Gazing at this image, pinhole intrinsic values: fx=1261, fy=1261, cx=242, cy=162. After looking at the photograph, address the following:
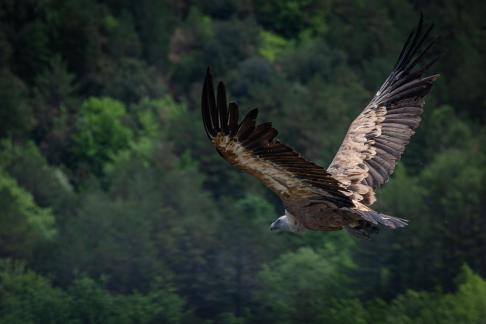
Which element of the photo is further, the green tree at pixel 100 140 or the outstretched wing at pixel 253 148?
the green tree at pixel 100 140

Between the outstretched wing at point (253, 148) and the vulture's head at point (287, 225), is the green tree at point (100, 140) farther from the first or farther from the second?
the outstretched wing at point (253, 148)

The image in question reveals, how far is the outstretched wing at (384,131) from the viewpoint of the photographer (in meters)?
14.6

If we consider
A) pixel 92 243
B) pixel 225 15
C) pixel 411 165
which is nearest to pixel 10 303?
pixel 92 243

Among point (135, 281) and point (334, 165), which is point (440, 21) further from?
point (334, 165)

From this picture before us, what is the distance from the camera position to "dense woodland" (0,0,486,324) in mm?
43219

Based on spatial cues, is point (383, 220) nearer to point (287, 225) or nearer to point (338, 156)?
point (287, 225)

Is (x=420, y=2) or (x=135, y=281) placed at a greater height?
(x=420, y=2)

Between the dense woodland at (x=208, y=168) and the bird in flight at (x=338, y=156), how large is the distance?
2335 centimetres

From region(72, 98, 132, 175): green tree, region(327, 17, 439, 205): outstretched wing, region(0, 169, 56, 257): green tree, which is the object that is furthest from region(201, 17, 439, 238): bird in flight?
region(72, 98, 132, 175): green tree

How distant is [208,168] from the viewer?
63.9m

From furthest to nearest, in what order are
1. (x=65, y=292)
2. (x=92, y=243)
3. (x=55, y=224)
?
(x=55, y=224)
(x=92, y=243)
(x=65, y=292)

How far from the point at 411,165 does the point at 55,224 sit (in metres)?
18.4

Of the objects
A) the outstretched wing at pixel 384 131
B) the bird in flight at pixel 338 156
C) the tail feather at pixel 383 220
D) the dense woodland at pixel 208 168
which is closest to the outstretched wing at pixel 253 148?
the bird in flight at pixel 338 156

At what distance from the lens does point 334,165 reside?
14.9 meters
